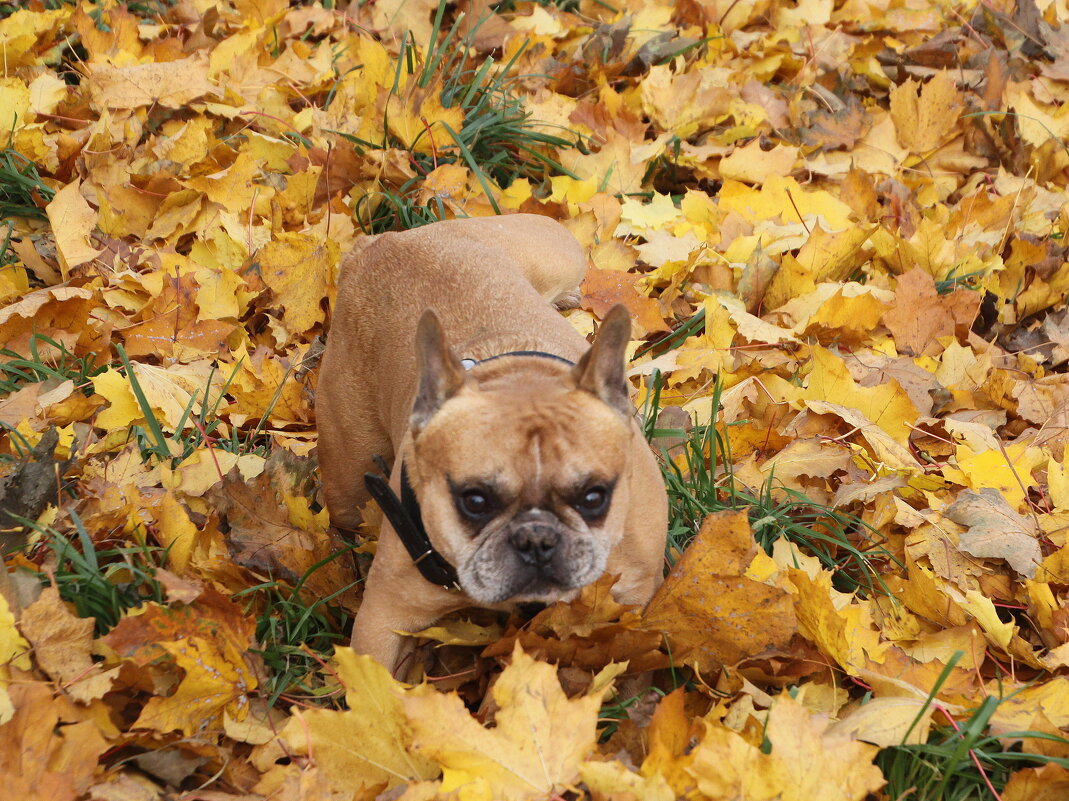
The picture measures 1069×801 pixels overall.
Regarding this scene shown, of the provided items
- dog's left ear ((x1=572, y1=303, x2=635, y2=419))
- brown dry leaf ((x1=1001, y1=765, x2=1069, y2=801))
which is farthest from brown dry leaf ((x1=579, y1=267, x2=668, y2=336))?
brown dry leaf ((x1=1001, y1=765, x2=1069, y2=801))

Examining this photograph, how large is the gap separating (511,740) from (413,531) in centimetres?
74

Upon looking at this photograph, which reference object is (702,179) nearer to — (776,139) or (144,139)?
(776,139)

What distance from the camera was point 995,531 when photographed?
3232 mm

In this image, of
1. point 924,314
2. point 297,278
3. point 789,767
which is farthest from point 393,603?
point 924,314

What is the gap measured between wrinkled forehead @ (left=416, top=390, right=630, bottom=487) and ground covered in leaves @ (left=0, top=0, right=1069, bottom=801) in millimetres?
351

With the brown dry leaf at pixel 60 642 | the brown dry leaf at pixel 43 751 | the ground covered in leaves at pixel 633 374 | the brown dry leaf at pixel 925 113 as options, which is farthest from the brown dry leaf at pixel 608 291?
the brown dry leaf at pixel 43 751

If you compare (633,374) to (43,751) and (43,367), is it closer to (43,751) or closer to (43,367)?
(43,367)

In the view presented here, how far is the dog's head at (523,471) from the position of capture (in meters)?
2.65

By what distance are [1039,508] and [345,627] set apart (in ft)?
7.33

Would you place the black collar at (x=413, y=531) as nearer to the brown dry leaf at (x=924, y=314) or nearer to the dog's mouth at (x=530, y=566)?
the dog's mouth at (x=530, y=566)

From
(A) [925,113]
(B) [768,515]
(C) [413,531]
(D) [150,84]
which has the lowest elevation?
(B) [768,515]

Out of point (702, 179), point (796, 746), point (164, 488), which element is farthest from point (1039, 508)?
point (164, 488)

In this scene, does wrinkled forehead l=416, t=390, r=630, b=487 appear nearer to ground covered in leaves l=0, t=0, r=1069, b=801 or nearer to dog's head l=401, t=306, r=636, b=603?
dog's head l=401, t=306, r=636, b=603

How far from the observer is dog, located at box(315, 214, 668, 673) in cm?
267
